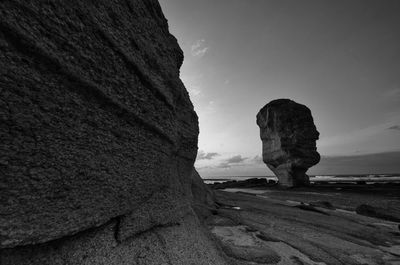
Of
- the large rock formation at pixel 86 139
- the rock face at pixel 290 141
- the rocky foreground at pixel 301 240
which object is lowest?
the rocky foreground at pixel 301 240

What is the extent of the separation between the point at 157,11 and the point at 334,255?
6599 millimetres

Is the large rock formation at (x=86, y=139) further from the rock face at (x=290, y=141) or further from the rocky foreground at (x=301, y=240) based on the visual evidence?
the rock face at (x=290, y=141)

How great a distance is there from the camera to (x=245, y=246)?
15.4ft

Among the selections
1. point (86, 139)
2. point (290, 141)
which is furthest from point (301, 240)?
point (290, 141)

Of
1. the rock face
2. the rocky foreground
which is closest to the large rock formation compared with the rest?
the rocky foreground

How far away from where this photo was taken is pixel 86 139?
259 centimetres

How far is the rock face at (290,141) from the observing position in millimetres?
28109

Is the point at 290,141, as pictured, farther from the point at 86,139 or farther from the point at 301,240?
the point at 86,139

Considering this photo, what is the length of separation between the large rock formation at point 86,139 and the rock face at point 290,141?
26993 millimetres

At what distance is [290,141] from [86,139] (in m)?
29.5

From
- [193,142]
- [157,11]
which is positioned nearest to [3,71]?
[157,11]

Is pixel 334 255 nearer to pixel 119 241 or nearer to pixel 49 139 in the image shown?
pixel 119 241

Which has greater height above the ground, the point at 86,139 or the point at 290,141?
the point at 290,141

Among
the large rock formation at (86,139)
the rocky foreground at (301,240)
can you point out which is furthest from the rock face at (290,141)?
the large rock formation at (86,139)
